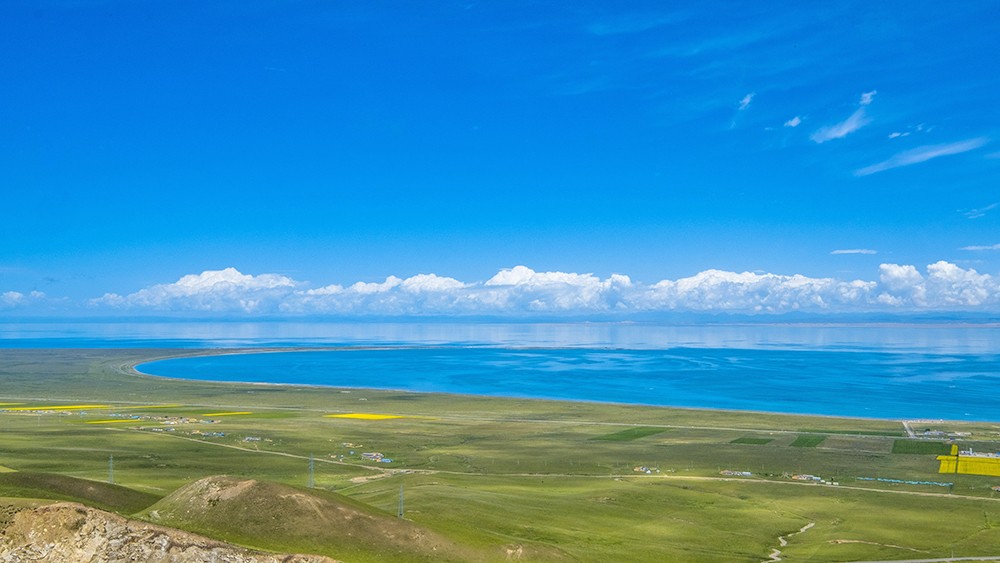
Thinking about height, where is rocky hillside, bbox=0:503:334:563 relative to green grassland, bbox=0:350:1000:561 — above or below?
above

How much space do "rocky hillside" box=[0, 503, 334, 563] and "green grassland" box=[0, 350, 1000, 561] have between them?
11.4 feet

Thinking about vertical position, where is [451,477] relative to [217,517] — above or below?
below

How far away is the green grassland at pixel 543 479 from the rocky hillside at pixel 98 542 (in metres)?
3.46

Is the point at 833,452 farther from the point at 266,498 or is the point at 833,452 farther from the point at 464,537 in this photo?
the point at 266,498

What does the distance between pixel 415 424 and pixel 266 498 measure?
392ft

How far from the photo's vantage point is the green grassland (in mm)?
68438

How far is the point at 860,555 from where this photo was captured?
7656 centimetres

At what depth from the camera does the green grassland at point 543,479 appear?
68438 mm

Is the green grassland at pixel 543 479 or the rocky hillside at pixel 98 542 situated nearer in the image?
the rocky hillside at pixel 98 542

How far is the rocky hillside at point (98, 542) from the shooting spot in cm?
4809

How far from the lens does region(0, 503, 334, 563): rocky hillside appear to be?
158 feet

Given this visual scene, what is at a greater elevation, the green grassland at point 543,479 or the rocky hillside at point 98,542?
the rocky hillside at point 98,542

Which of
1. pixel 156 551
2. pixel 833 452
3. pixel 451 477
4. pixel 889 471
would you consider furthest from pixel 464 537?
pixel 833 452

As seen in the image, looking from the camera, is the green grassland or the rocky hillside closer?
the rocky hillside
